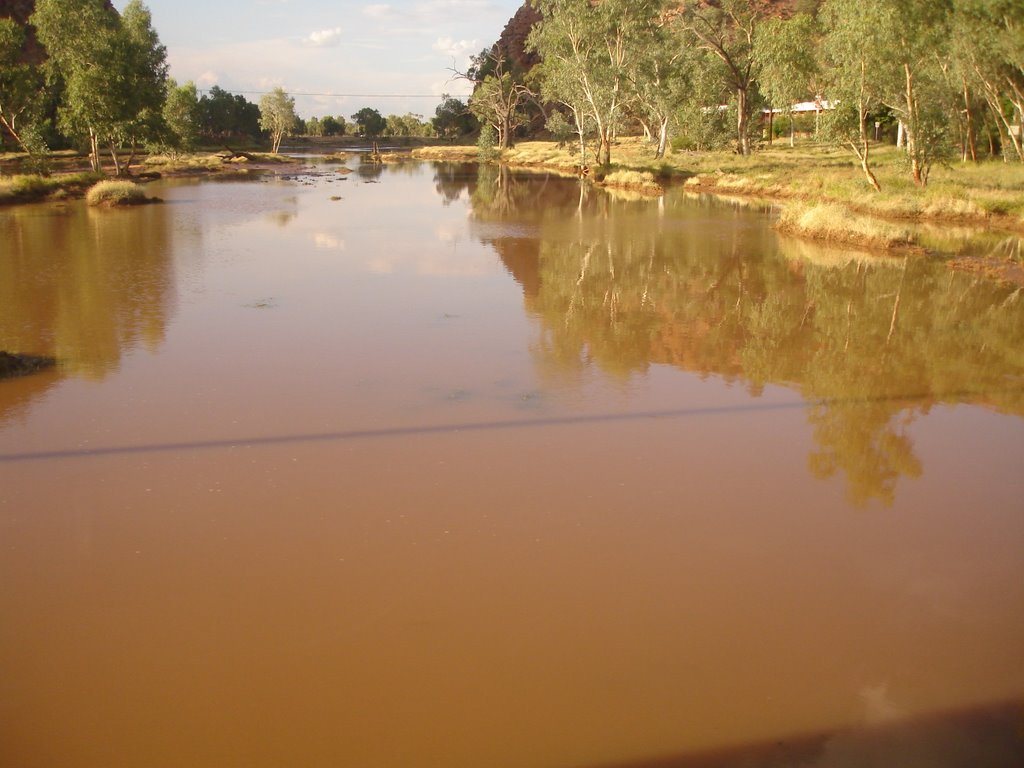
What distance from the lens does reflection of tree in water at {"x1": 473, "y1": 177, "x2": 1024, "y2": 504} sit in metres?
9.93

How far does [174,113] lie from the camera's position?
56000 mm

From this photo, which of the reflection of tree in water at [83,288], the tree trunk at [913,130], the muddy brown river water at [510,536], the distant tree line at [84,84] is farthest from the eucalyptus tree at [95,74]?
the tree trunk at [913,130]

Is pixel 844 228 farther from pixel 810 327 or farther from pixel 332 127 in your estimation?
pixel 332 127

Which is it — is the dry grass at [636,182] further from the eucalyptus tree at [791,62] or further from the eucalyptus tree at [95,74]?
the eucalyptus tree at [95,74]

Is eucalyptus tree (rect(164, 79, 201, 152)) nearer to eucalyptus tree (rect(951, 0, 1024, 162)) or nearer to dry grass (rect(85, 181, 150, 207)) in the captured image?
dry grass (rect(85, 181, 150, 207))

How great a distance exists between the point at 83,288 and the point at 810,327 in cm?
1315

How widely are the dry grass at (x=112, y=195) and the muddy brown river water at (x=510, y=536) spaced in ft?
55.4

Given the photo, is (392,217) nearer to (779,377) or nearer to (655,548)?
(779,377)

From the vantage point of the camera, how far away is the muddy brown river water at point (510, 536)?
4.84 meters

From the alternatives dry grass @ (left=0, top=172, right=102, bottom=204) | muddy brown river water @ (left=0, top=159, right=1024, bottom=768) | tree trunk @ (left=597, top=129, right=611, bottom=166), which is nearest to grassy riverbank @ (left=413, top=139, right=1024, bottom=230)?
tree trunk @ (left=597, top=129, right=611, bottom=166)

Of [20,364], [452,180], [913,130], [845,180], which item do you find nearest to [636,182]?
[845,180]

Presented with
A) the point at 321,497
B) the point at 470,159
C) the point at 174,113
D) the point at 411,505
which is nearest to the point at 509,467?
the point at 411,505

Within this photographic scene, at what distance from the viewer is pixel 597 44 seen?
153 feet

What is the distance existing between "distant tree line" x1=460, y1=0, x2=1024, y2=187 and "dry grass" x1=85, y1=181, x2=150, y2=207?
23.5m
